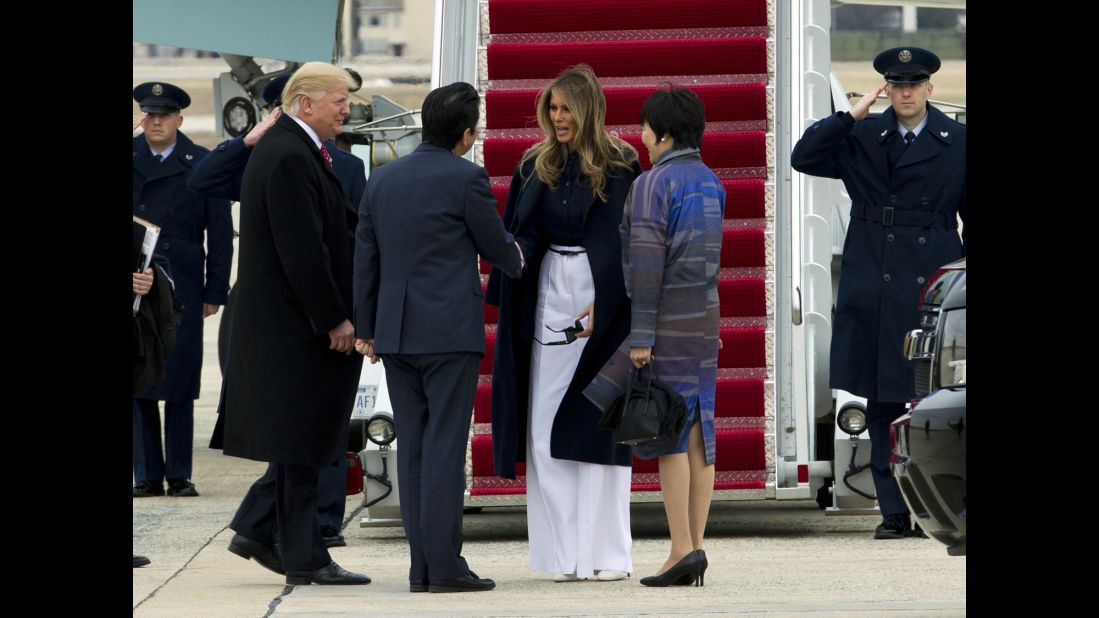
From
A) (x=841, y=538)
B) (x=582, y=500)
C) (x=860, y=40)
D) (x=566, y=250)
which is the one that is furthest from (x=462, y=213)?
(x=860, y=40)

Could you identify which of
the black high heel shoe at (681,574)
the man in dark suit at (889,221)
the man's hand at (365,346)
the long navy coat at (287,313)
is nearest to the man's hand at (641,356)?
the black high heel shoe at (681,574)

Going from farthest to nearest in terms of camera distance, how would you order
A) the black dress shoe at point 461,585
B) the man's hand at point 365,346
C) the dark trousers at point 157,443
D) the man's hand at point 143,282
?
1. the dark trousers at point 157,443
2. the man's hand at point 143,282
3. the man's hand at point 365,346
4. the black dress shoe at point 461,585

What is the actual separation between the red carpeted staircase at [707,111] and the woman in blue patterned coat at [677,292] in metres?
1.36

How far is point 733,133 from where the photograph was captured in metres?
7.69

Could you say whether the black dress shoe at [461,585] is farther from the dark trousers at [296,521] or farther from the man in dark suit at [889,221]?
the man in dark suit at [889,221]

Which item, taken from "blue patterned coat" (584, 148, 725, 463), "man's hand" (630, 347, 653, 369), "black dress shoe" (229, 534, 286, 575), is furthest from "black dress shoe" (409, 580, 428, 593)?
"man's hand" (630, 347, 653, 369)

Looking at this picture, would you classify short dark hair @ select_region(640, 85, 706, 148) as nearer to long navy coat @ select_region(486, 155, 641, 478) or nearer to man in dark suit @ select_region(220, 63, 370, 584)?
long navy coat @ select_region(486, 155, 641, 478)

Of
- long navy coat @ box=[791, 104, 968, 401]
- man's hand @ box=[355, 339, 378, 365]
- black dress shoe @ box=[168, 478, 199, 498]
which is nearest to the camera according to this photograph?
man's hand @ box=[355, 339, 378, 365]

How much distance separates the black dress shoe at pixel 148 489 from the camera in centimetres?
928

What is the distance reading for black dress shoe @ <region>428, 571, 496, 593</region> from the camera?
593 centimetres

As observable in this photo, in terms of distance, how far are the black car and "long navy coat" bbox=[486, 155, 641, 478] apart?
1611 millimetres

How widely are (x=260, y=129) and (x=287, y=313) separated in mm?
795
